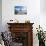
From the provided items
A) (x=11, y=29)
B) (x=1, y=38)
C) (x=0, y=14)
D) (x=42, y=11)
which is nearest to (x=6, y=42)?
(x=1, y=38)

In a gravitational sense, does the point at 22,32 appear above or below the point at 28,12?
below

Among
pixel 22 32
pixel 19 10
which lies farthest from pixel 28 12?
pixel 22 32

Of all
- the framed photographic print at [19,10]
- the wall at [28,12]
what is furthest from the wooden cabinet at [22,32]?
the framed photographic print at [19,10]

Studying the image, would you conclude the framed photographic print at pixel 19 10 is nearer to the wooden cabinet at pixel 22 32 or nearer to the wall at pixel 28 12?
the wall at pixel 28 12

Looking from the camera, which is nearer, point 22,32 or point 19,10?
point 22,32

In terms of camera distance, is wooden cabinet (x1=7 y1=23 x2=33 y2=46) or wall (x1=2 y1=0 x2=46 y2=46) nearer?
wooden cabinet (x1=7 y1=23 x2=33 y2=46)

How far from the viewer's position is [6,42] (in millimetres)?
4465

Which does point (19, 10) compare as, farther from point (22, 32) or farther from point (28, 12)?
point (22, 32)

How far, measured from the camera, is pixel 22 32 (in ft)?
19.9

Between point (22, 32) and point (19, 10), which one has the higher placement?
point (19, 10)

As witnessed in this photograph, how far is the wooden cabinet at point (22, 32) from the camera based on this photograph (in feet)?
19.7

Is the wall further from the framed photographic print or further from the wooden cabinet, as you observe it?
the wooden cabinet

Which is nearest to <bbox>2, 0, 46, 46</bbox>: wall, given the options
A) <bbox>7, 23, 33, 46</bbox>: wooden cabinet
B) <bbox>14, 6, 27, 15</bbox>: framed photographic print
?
<bbox>14, 6, 27, 15</bbox>: framed photographic print

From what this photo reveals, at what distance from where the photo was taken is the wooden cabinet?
5992 millimetres
